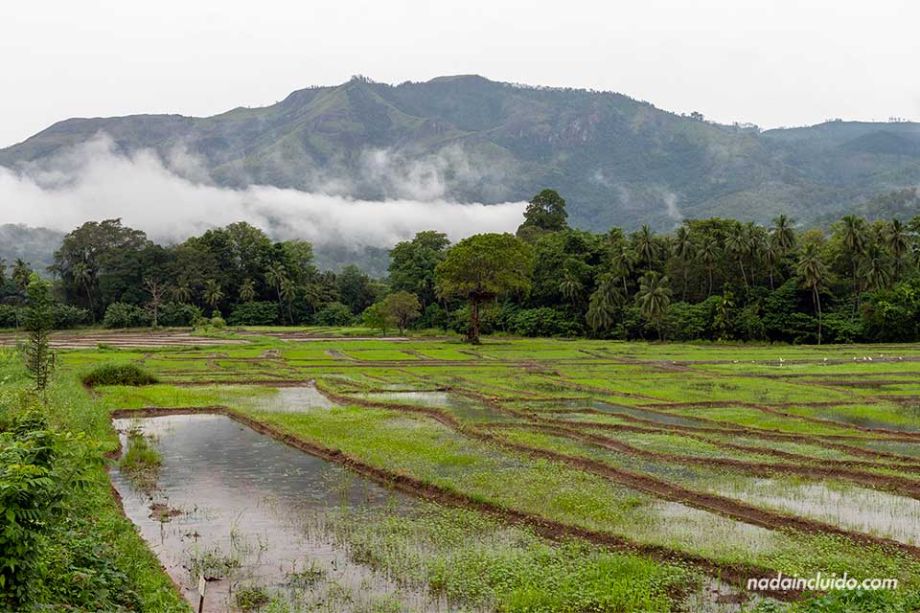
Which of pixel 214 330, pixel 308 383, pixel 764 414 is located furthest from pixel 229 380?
pixel 214 330

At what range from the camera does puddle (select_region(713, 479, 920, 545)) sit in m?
13.6

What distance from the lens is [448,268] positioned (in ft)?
222

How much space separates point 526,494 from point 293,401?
18.6 m

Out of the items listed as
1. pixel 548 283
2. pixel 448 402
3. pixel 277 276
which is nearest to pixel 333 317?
pixel 277 276

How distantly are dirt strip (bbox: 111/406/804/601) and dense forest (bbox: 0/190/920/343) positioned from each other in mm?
48265

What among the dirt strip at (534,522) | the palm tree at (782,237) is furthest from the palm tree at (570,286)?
the dirt strip at (534,522)

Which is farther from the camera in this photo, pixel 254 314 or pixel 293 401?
pixel 254 314

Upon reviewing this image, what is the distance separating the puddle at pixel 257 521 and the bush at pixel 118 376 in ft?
49.7

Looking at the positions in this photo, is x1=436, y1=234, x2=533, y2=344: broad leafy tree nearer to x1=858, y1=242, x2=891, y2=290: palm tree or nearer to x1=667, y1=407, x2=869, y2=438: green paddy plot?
x1=667, y1=407, x2=869, y2=438: green paddy plot

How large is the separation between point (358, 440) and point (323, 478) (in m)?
4.17

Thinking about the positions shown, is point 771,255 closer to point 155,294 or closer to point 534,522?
point 534,522

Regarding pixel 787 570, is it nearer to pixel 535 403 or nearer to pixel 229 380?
pixel 535 403

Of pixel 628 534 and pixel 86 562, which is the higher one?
pixel 86 562

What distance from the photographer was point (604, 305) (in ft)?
268
